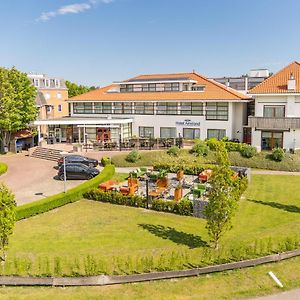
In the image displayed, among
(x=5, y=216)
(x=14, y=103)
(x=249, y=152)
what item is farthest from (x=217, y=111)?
(x=5, y=216)

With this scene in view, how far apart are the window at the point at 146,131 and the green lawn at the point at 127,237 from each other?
20768 millimetres

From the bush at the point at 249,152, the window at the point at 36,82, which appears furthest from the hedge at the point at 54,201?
the window at the point at 36,82

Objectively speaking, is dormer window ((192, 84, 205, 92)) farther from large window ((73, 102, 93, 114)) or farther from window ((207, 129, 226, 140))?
large window ((73, 102, 93, 114))

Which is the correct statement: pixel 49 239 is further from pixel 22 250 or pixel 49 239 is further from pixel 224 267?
pixel 224 267

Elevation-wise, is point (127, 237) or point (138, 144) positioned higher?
point (138, 144)

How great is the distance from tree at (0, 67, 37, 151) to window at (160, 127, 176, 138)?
16293 millimetres

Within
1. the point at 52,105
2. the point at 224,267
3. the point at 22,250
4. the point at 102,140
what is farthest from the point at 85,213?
the point at 52,105

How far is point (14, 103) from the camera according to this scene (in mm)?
42375

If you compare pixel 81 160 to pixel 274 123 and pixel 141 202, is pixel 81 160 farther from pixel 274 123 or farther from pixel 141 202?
pixel 274 123

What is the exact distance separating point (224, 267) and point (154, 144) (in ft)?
85.3

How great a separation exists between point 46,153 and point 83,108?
35.4ft

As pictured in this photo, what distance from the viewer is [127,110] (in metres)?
46.6

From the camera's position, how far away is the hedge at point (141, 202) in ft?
73.6

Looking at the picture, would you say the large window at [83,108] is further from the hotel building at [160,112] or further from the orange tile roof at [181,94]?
→ the orange tile roof at [181,94]
